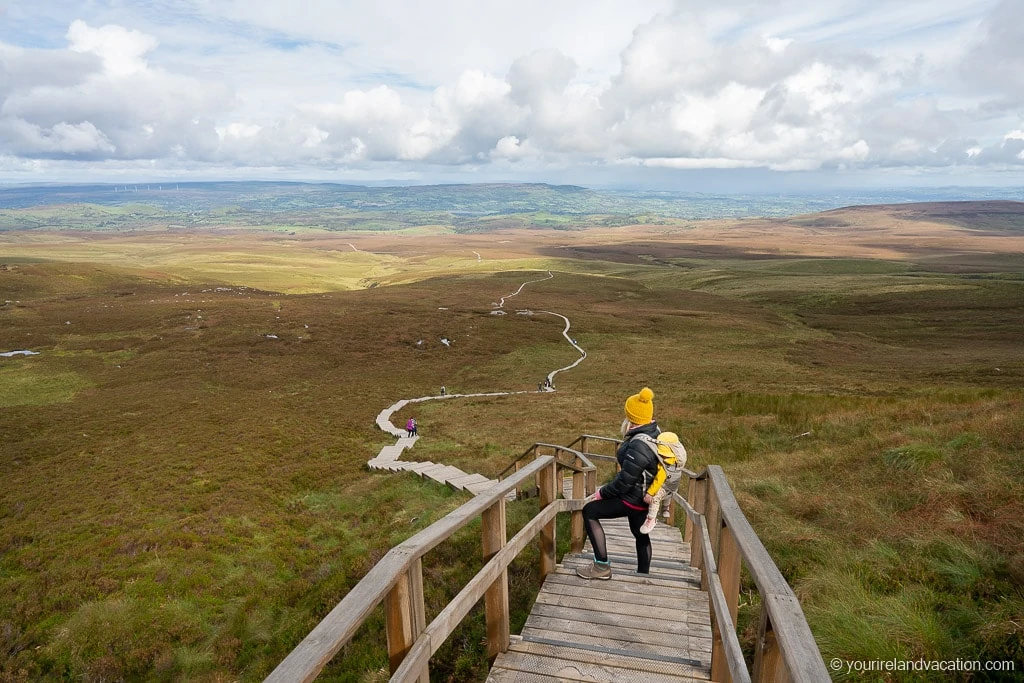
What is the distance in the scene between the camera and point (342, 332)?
182 feet

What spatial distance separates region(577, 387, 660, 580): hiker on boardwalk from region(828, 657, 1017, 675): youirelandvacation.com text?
2916 millimetres

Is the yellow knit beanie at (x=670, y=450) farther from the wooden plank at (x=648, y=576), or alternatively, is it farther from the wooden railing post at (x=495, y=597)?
the wooden railing post at (x=495, y=597)

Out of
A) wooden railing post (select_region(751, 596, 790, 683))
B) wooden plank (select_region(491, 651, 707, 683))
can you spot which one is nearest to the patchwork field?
wooden plank (select_region(491, 651, 707, 683))

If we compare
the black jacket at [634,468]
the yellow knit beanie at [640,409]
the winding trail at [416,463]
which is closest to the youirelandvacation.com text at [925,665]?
the black jacket at [634,468]

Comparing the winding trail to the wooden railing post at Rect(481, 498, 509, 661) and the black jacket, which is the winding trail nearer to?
the black jacket

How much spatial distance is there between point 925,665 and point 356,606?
446 centimetres

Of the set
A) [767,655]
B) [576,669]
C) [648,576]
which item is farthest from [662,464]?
[767,655]

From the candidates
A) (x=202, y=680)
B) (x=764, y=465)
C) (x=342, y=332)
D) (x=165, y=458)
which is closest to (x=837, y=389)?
(x=764, y=465)

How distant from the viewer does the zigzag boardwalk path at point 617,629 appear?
15.9ft

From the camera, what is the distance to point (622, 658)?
5008 millimetres

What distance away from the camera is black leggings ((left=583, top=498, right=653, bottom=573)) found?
7.09m

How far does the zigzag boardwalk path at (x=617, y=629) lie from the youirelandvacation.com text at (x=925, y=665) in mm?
1196

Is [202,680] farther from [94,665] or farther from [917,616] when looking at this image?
[917,616]

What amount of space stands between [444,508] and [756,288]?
307 ft
